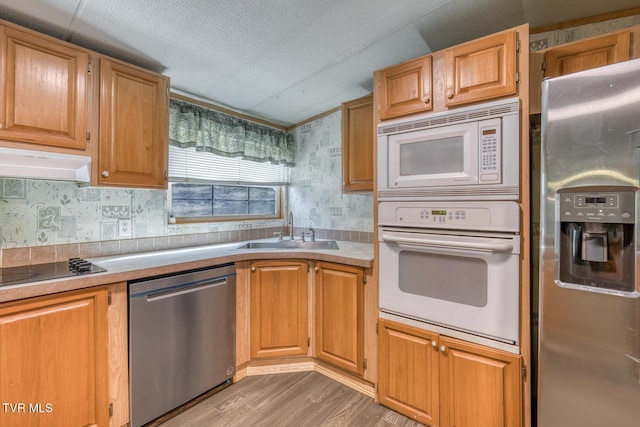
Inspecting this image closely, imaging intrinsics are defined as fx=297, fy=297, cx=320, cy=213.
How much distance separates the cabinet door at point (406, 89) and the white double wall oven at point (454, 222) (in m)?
0.08

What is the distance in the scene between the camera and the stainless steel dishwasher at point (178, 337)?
167cm

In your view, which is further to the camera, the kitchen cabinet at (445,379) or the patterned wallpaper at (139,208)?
the patterned wallpaper at (139,208)

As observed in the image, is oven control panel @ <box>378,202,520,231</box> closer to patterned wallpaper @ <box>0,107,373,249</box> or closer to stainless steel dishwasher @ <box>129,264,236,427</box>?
patterned wallpaper @ <box>0,107,373,249</box>

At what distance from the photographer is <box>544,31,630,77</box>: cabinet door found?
143 cm

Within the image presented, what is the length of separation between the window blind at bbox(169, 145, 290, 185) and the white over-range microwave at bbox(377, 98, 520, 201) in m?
1.67

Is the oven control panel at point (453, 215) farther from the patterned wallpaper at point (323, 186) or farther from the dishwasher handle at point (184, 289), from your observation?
the dishwasher handle at point (184, 289)

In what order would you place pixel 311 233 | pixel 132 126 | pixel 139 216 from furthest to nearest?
pixel 311 233, pixel 139 216, pixel 132 126

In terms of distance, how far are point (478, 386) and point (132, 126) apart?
251 centimetres

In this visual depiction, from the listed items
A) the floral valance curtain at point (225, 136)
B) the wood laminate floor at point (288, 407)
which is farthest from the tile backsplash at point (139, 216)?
the wood laminate floor at point (288, 407)

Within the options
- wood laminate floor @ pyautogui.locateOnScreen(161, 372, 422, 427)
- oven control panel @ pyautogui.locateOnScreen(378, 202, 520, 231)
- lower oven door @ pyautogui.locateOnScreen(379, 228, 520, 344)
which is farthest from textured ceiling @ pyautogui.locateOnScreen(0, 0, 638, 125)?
wood laminate floor @ pyautogui.locateOnScreen(161, 372, 422, 427)

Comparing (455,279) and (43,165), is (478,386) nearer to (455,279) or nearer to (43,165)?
(455,279)

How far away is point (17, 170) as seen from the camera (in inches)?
59.2

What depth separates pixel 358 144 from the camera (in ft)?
7.84

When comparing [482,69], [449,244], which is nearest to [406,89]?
[482,69]
